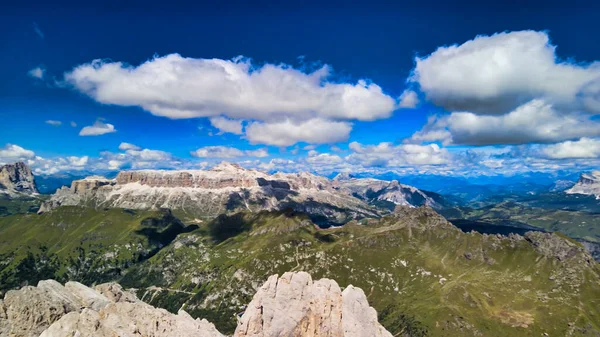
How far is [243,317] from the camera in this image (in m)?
68.9

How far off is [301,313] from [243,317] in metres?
11.8

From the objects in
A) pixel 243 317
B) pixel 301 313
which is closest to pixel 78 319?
pixel 243 317

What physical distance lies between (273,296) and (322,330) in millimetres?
11835

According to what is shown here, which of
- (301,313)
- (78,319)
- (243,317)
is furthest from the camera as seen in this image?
(243,317)

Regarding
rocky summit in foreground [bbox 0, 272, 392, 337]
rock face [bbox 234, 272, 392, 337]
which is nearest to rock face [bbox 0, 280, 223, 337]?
rocky summit in foreground [bbox 0, 272, 392, 337]

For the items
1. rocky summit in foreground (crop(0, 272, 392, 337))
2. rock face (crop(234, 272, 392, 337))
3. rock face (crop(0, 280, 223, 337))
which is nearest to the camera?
rock face (crop(0, 280, 223, 337))

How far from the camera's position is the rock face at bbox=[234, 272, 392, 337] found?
65.9 metres

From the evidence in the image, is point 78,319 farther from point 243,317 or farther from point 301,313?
point 301,313

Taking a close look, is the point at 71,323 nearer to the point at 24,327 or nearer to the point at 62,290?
the point at 24,327

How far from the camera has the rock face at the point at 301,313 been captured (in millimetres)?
65875

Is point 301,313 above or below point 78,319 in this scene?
below

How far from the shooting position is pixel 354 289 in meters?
83.2

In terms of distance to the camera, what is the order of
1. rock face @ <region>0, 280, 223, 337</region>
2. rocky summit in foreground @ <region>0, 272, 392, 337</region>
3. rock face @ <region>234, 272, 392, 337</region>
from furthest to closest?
1. rock face @ <region>234, 272, 392, 337</region>
2. rocky summit in foreground @ <region>0, 272, 392, 337</region>
3. rock face @ <region>0, 280, 223, 337</region>

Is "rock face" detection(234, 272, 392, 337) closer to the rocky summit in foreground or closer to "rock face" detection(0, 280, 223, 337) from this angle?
the rocky summit in foreground
